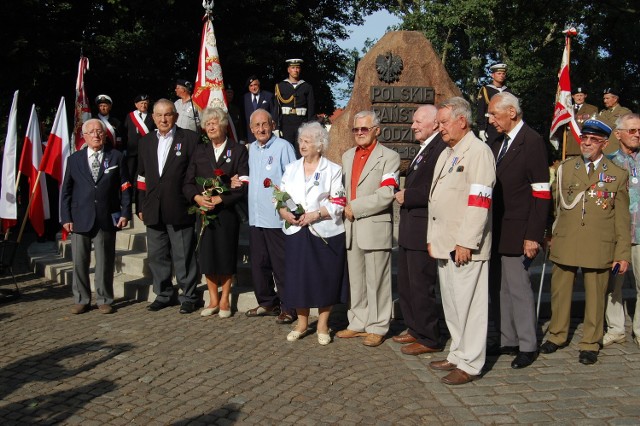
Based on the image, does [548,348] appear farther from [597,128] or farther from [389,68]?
[389,68]

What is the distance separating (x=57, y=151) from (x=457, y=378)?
5700 mm

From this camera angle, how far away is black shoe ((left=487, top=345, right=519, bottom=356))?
5715 mm

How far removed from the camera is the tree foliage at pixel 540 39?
1833cm

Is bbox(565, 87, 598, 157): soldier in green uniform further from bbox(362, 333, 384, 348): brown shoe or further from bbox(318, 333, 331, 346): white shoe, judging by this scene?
bbox(318, 333, 331, 346): white shoe

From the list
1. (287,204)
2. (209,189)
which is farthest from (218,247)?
(287,204)

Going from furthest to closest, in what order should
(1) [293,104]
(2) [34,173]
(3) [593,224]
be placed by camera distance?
1. (1) [293,104]
2. (2) [34,173]
3. (3) [593,224]

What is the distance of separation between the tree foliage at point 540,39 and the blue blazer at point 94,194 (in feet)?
44.3

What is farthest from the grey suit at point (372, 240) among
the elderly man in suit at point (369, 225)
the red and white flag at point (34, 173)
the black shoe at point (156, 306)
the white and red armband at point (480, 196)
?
the red and white flag at point (34, 173)

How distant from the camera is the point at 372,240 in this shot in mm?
6031

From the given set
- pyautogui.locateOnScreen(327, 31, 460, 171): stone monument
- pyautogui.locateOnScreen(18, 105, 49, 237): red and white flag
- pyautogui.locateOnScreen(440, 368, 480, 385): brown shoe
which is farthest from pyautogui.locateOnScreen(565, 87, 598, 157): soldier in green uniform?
pyautogui.locateOnScreen(18, 105, 49, 237): red and white flag

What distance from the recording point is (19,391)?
498 centimetres

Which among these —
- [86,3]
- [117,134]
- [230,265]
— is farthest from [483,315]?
[86,3]

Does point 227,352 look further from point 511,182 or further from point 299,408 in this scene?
point 511,182

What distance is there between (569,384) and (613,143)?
6.47 metres
